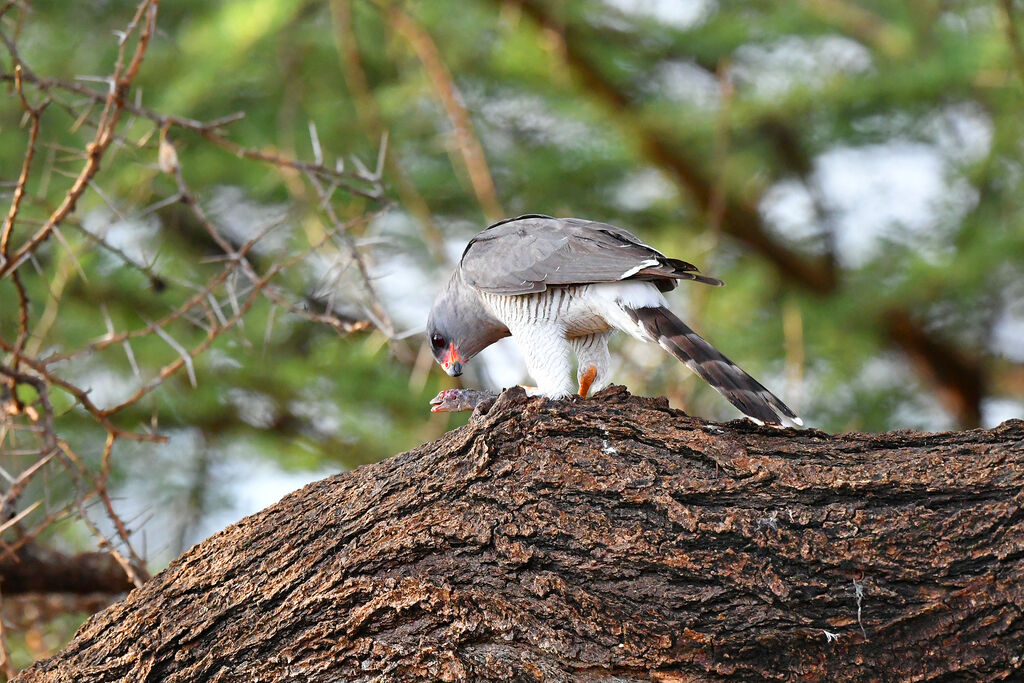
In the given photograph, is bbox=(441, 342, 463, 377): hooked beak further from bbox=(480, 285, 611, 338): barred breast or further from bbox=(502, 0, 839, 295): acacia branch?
bbox=(502, 0, 839, 295): acacia branch

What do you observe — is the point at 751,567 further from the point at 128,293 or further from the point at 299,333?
the point at 299,333

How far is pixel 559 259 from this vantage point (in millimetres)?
3529

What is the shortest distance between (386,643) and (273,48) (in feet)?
21.6

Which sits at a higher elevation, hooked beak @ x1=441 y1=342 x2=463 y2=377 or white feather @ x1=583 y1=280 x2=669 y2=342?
hooked beak @ x1=441 y1=342 x2=463 y2=377

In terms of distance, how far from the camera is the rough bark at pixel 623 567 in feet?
7.70

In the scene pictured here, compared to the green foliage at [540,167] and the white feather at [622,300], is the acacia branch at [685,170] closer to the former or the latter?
the green foliage at [540,167]

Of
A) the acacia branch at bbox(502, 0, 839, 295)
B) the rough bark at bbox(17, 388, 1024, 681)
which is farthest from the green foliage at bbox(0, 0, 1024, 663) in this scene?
the rough bark at bbox(17, 388, 1024, 681)

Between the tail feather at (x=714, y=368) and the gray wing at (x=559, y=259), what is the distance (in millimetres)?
147

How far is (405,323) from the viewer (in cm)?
852

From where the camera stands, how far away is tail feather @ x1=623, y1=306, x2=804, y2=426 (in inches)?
112

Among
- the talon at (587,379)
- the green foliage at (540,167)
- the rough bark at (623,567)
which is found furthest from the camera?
the green foliage at (540,167)

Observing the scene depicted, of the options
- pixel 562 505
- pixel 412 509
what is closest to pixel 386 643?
pixel 412 509

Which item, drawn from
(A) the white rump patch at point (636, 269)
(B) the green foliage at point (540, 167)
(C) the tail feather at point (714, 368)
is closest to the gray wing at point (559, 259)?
(A) the white rump patch at point (636, 269)

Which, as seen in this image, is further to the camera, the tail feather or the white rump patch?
the white rump patch
